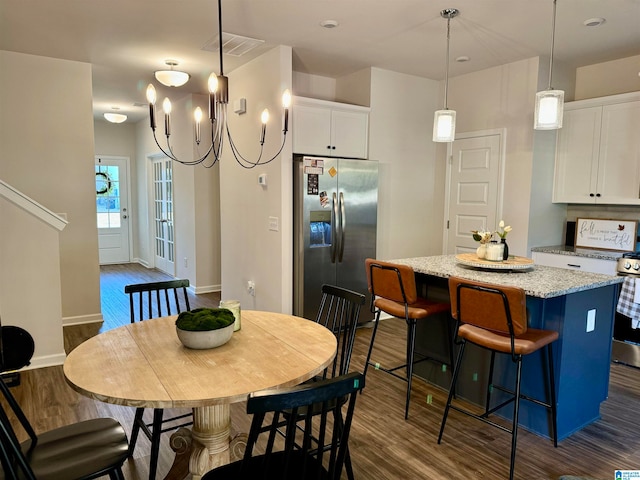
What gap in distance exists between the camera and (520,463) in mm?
2344

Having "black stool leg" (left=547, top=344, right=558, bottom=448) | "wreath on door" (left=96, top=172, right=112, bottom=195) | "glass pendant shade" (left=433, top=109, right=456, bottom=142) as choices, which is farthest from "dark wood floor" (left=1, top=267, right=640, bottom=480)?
"wreath on door" (left=96, top=172, right=112, bottom=195)

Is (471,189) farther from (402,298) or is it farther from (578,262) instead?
(402,298)

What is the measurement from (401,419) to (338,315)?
930 millimetres

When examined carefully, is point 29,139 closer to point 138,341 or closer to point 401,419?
point 138,341

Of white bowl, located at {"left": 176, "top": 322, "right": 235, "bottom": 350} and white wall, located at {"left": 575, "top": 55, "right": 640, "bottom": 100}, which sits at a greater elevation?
white wall, located at {"left": 575, "top": 55, "right": 640, "bottom": 100}

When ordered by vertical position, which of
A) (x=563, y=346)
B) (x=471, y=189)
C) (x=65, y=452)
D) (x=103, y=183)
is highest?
(x=103, y=183)

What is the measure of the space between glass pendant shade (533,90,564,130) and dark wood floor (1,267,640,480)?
1.97m

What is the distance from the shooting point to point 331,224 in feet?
14.3

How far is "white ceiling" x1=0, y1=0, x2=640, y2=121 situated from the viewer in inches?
124

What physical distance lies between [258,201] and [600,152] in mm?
3390

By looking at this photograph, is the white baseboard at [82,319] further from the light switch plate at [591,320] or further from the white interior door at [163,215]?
the light switch plate at [591,320]

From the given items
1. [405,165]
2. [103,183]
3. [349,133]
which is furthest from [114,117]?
[405,165]

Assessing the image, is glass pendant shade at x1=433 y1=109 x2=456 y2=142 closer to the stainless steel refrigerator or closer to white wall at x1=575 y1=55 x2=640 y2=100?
the stainless steel refrigerator

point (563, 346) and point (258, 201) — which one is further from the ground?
point (258, 201)
